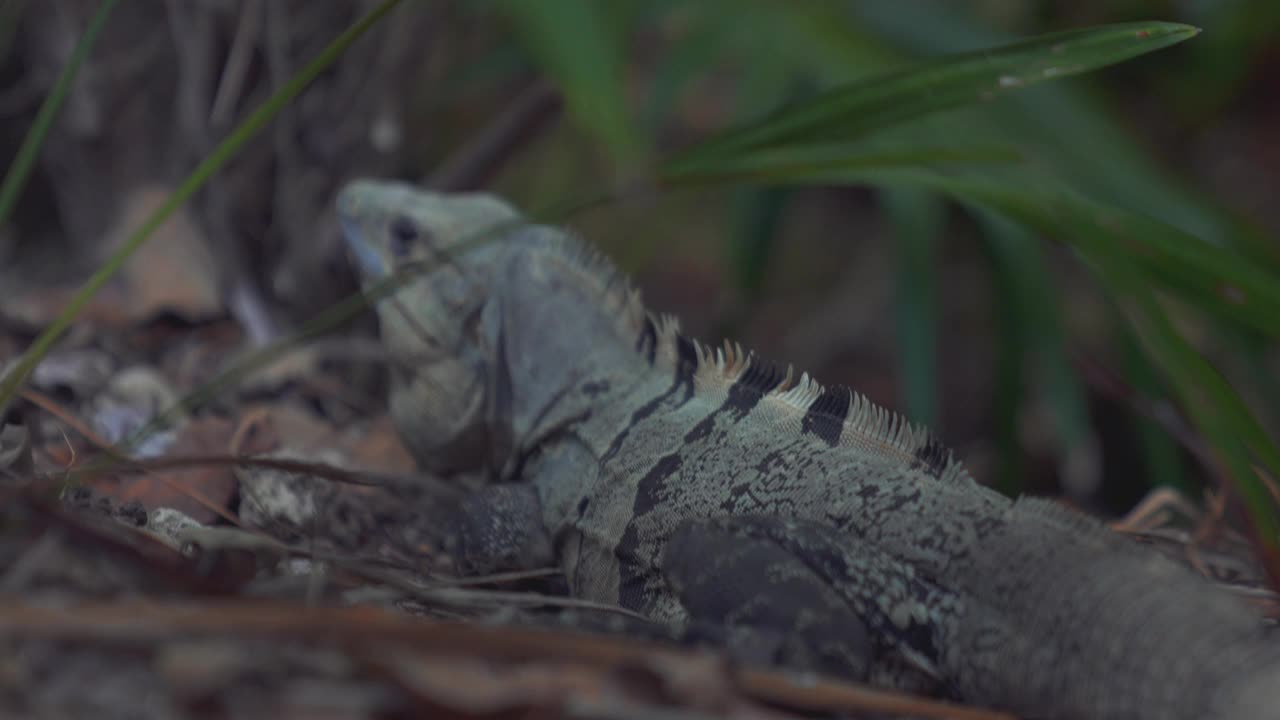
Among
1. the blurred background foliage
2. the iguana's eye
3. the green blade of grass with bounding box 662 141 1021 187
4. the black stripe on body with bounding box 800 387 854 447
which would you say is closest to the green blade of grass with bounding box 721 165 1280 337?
the green blade of grass with bounding box 662 141 1021 187

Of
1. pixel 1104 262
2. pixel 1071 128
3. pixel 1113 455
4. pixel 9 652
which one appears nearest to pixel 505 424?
pixel 1104 262

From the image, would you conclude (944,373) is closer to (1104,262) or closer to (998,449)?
(998,449)

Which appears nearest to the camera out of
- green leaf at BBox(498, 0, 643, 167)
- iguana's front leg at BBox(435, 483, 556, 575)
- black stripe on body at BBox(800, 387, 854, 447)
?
black stripe on body at BBox(800, 387, 854, 447)

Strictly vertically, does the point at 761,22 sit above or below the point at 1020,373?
above

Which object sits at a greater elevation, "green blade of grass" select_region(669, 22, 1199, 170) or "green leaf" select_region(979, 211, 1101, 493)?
"green blade of grass" select_region(669, 22, 1199, 170)

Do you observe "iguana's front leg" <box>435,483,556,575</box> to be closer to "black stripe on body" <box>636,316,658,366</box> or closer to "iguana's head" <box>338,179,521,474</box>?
"iguana's head" <box>338,179,521,474</box>

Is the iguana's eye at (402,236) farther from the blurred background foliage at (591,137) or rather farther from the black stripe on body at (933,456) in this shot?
the black stripe on body at (933,456)

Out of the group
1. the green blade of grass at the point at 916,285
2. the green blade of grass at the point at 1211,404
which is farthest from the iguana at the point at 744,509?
the green blade of grass at the point at 916,285

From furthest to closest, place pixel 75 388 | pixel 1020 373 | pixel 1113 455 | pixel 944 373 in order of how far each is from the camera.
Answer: pixel 944 373, pixel 1113 455, pixel 1020 373, pixel 75 388
